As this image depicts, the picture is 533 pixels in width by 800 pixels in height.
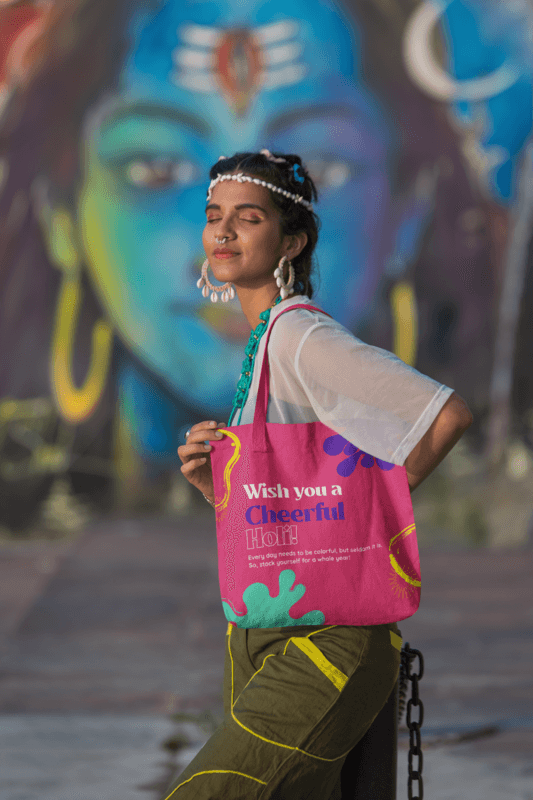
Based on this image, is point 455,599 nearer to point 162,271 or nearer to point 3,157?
point 162,271

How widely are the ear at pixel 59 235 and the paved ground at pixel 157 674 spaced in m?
3.47

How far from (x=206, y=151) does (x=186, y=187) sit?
17.8 inches

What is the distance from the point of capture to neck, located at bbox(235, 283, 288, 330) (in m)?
1.71

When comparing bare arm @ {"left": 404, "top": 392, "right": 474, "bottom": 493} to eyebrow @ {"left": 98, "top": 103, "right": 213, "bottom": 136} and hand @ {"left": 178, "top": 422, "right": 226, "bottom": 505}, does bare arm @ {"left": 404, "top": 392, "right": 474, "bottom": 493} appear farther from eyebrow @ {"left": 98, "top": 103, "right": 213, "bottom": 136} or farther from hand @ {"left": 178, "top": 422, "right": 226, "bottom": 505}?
eyebrow @ {"left": 98, "top": 103, "right": 213, "bottom": 136}

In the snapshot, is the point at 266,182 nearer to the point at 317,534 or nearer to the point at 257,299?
the point at 257,299

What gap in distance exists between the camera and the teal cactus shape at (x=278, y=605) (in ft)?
4.79

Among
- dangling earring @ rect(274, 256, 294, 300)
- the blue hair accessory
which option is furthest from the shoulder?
the blue hair accessory

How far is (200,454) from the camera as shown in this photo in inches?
63.6

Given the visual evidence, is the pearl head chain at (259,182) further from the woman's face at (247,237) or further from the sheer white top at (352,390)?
the sheer white top at (352,390)

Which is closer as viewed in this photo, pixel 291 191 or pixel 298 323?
pixel 298 323

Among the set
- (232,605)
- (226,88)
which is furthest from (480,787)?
(226,88)

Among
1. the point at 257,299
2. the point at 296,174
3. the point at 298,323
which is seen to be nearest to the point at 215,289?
the point at 257,299

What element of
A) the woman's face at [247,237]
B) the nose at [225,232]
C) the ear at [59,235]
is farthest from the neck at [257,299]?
the ear at [59,235]

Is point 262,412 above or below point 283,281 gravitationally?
below
